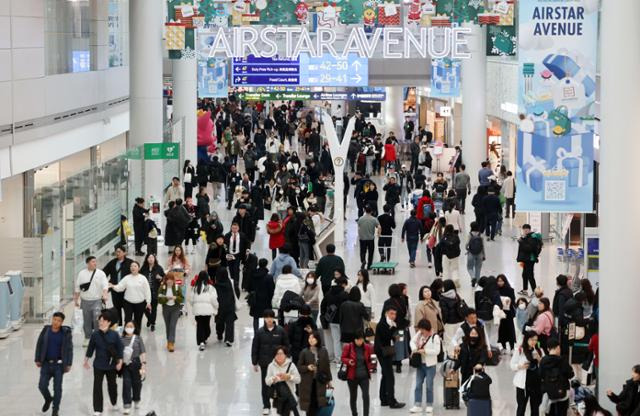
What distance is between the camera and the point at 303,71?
46312 mm

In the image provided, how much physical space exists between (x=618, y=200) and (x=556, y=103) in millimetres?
2606

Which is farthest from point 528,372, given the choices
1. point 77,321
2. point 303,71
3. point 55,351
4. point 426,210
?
point 303,71

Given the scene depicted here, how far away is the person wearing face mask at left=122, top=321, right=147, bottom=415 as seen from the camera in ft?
56.6

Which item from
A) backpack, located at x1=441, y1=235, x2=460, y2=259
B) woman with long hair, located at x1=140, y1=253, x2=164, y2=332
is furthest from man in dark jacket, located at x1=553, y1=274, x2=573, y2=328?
woman with long hair, located at x1=140, y1=253, x2=164, y2=332

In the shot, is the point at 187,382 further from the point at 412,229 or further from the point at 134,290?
the point at 412,229

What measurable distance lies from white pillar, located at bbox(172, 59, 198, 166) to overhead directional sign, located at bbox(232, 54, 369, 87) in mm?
3665

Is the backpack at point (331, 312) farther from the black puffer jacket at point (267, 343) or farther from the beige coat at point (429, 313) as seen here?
the black puffer jacket at point (267, 343)

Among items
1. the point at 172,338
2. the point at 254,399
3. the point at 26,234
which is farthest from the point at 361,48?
the point at 254,399

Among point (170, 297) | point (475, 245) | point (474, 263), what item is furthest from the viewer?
point (474, 263)

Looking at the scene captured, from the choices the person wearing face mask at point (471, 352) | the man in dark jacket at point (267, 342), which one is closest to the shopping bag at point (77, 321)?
the man in dark jacket at point (267, 342)

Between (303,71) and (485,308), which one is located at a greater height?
(303,71)

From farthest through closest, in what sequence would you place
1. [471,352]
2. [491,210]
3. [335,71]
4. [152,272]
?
[335,71]
[491,210]
[152,272]
[471,352]

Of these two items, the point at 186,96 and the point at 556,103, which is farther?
the point at 186,96

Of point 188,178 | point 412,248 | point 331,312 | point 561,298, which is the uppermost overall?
point 188,178
